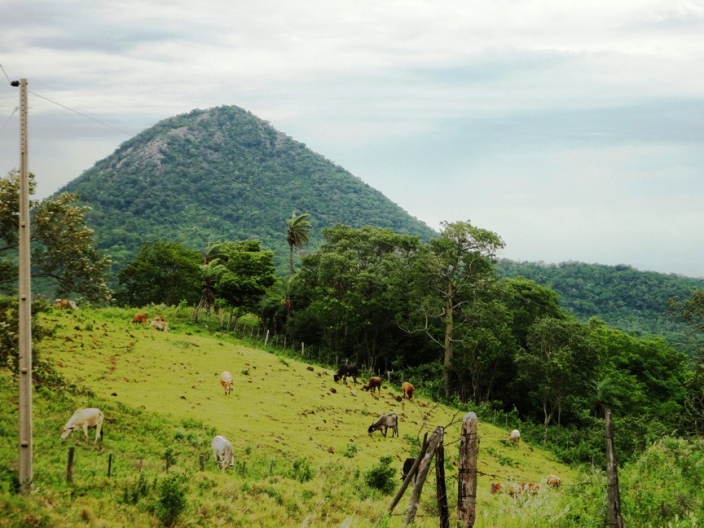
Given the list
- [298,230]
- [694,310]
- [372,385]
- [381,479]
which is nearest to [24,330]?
[381,479]

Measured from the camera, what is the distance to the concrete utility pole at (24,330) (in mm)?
12391

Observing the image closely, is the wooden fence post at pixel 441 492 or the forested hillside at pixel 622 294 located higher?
the wooden fence post at pixel 441 492

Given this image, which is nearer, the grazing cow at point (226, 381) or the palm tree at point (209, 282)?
the grazing cow at point (226, 381)

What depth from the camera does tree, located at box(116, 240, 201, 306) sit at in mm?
71062

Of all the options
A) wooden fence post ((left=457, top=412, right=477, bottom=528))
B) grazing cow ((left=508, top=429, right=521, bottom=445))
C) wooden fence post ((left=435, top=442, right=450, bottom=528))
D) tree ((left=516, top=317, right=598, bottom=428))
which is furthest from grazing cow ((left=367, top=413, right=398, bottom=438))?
wooden fence post ((left=457, top=412, right=477, bottom=528))

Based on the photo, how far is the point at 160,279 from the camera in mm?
72125

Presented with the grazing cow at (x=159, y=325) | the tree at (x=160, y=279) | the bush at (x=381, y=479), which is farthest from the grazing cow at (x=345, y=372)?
the tree at (x=160, y=279)

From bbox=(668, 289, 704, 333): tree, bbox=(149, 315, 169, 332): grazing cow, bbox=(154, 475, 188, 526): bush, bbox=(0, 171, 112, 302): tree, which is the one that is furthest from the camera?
bbox=(149, 315, 169, 332): grazing cow

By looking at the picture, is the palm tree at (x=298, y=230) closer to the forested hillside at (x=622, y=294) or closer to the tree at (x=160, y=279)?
the tree at (x=160, y=279)

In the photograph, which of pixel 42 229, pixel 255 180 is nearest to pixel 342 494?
pixel 42 229

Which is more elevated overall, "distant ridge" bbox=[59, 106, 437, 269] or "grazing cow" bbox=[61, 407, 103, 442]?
"distant ridge" bbox=[59, 106, 437, 269]

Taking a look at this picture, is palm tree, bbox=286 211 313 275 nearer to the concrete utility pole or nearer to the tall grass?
the tall grass

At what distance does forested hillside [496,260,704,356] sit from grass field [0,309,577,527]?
64.5 metres

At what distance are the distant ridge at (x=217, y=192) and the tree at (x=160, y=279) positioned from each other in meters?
23.7
